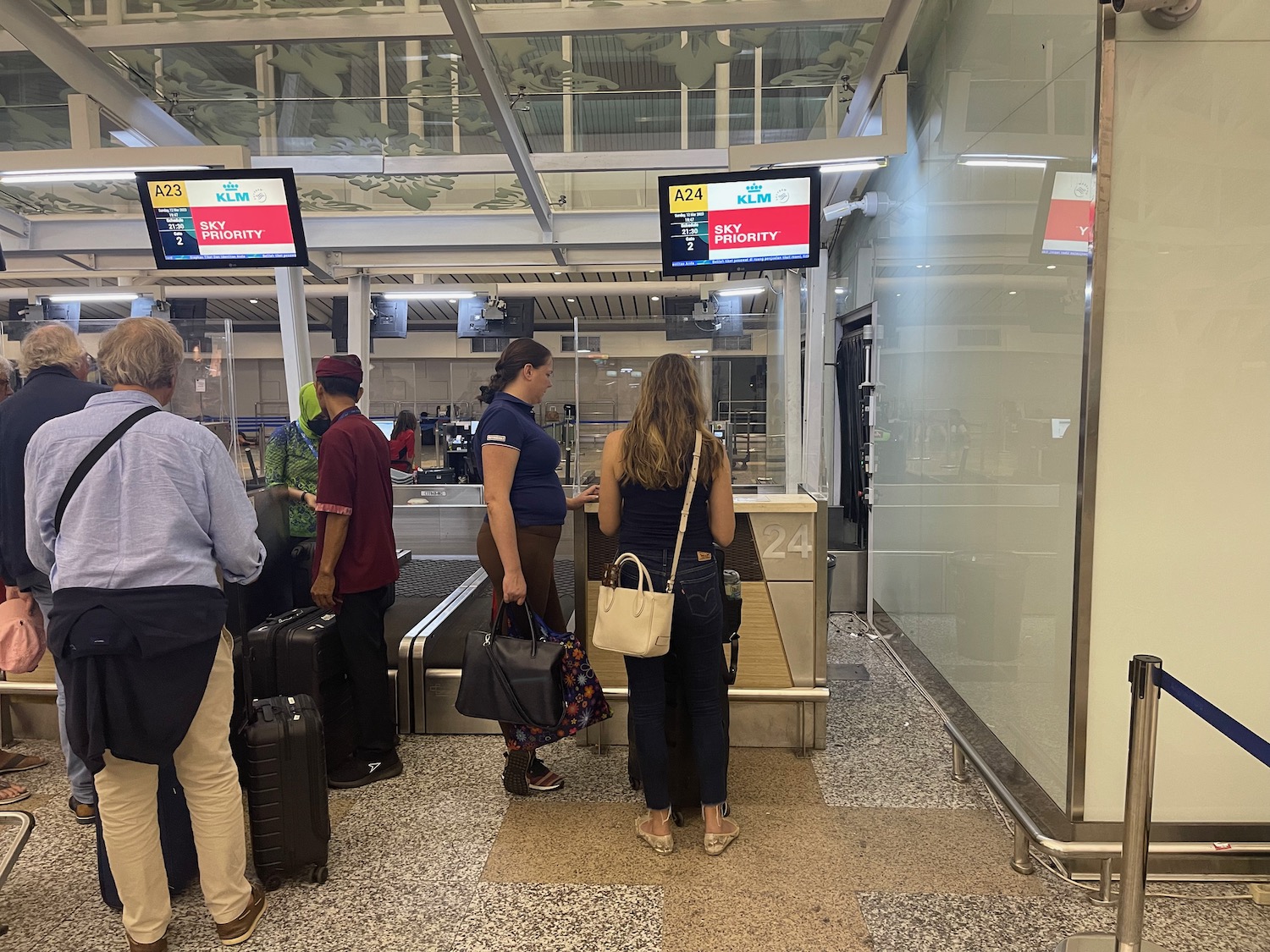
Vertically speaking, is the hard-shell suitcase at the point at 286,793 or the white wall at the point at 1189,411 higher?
the white wall at the point at 1189,411

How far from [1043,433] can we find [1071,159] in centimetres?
94

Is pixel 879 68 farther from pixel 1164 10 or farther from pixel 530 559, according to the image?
pixel 530 559

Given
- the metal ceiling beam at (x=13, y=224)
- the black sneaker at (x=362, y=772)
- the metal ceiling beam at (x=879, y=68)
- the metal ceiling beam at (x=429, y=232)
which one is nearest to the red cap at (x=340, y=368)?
the black sneaker at (x=362, y=772)

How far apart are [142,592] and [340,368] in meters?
1.47

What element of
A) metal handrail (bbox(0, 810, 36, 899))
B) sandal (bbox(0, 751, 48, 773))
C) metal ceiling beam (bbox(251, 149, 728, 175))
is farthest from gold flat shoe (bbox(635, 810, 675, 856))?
metal ceiling beam (bbox(251, 149, 728, 175))

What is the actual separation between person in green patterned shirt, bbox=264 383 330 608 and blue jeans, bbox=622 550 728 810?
75.9 inches

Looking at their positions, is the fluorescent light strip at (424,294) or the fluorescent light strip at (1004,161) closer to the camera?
the fluorescent light strip at (1004,161)

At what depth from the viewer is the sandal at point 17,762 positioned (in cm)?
329

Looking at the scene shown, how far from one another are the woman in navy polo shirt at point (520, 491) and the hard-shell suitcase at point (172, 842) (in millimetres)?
1102

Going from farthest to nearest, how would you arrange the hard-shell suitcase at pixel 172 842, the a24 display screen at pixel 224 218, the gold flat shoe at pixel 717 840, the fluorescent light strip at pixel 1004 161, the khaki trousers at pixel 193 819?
the a24 display screen at pixel 224 218 → the fluorescent light strip at pixel 1004 161 → the gold flat shoe at pixel 717 840 → the hard-shell suitcase at pixel 172 842 → the khaki trousers at pixel 193 819

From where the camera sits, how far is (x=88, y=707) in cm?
185

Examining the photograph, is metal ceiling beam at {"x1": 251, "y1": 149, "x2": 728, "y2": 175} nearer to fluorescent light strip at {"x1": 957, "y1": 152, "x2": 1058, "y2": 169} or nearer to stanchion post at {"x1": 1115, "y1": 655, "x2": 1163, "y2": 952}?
fluorescent light strip at {"x1": 957, "y1": 152, "x2": 1058, "y2": 169}

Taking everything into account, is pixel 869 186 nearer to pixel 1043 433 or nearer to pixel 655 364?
pixel 1043 433

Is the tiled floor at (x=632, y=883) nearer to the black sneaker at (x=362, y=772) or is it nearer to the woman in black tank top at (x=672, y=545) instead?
the black sneaker at (x=362, y=772)
